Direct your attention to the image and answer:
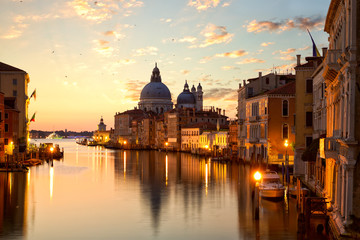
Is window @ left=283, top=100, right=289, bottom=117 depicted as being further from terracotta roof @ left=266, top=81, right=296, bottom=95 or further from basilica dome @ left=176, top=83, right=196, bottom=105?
basilica dome @ left=176, top=83, right=196, bottom=105

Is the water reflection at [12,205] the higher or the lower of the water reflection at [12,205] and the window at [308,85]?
the lower

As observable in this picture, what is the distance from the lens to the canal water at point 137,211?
17.7m

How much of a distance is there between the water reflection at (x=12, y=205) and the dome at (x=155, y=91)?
123 metres

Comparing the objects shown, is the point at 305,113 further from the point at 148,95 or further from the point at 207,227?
the point at 148,95

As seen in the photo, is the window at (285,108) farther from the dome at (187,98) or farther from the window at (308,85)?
the dome at (187,98)

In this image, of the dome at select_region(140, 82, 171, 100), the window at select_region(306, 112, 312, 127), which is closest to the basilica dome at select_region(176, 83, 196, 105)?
the dome at select_region(140, 82, 171, 100)

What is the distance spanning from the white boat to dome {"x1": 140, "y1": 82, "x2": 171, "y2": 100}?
441 ft

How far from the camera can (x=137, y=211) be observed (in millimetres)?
22438

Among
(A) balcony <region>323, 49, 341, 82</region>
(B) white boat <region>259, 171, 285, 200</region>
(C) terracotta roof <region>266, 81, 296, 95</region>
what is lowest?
(B) white boat <region>259, 171, 285, 200</region>

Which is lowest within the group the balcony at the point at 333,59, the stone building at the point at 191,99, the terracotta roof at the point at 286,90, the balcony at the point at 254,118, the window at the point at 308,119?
the window at the point at 308,119

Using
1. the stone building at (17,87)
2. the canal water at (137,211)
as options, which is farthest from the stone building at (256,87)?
the stone building at (17,87)

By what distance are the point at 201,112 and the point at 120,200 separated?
265ft

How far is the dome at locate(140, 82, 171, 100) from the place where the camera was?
523 feet

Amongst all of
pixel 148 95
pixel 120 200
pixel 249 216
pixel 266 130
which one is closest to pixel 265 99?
pixel 266 130
